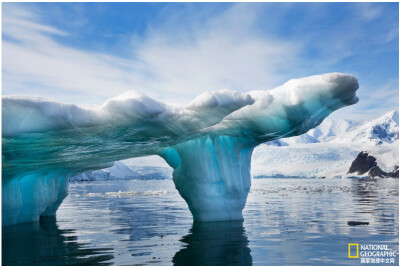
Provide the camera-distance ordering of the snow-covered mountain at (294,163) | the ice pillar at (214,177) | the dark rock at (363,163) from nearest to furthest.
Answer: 1. the ice pillar at (214,177)
2. the snow-covered mountain at (294,163)
3. the dark rock at (363,163)

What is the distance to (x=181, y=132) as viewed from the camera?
40.5 feet

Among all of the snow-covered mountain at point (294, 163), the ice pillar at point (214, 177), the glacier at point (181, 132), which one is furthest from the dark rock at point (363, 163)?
the glacier at point (181, 132)

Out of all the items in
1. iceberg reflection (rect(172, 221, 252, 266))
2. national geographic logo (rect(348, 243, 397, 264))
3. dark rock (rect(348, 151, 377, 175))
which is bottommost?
national geographic logo (rect(348, 243, 397, 264))

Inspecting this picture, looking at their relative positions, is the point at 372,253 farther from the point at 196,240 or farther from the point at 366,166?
the point at 366,166

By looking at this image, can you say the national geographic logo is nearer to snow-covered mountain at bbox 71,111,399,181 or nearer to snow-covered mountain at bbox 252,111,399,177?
snow-covered mountain at bbox 71,111,399,181

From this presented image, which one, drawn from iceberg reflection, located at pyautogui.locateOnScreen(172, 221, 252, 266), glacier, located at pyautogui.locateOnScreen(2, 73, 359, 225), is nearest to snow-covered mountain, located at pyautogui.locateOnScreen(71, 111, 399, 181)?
glacier, located at pyautogui.locateOnScreen(2, 73, 359, 225)

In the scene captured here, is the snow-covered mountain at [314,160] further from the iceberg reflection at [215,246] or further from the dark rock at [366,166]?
the iceberg reflection at [215,246]

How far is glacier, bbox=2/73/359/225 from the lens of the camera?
9531mm

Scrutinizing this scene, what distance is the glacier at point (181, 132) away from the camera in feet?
31.3

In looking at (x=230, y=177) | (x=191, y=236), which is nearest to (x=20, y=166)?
(x=191, y=236)

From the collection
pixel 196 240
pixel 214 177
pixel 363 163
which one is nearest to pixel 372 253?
pixel 196 240

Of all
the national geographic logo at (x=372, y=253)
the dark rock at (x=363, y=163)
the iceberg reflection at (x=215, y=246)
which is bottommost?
the national geographic logo at (x=372, y=253)

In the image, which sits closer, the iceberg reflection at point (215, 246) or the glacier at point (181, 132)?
the iceberg reflection at point (215, 246)

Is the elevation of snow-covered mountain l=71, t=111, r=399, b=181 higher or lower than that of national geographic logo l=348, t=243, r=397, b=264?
higher
